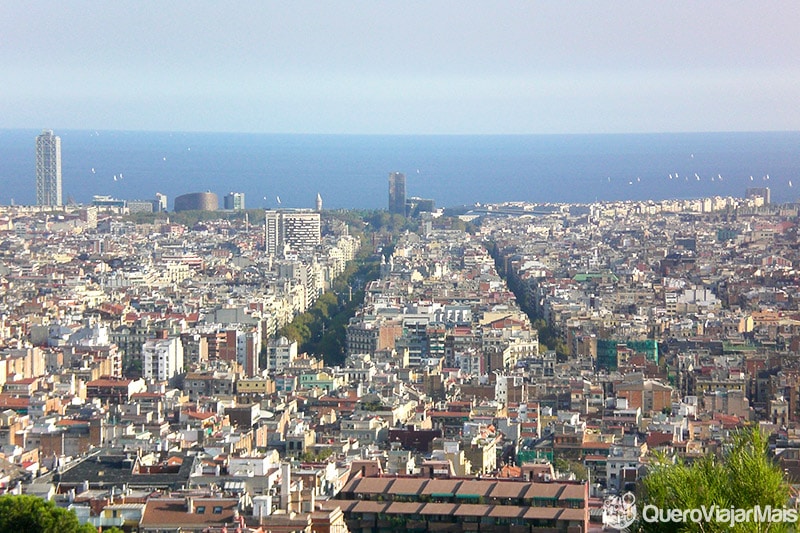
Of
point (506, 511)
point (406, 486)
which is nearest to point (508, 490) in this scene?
point (506, 511)

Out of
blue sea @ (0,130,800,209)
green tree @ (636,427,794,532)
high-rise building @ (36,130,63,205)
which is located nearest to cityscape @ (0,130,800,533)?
green tree @ (636,427,794,532)

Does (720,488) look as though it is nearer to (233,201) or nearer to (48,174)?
(233,201)

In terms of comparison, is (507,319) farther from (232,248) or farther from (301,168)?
(301,168)

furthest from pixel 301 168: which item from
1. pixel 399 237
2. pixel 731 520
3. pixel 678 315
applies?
pixel 731 520

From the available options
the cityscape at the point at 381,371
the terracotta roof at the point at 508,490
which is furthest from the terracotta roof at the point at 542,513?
the terracotta roof at the point at 508,490

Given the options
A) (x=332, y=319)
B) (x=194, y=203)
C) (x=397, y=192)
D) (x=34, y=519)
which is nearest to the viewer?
(x=34, y=519)

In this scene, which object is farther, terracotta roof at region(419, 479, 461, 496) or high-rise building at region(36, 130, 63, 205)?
high-rise building at region(36, 130, 63, 205)

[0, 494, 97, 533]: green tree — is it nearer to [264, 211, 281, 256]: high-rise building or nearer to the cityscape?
the cityscape
